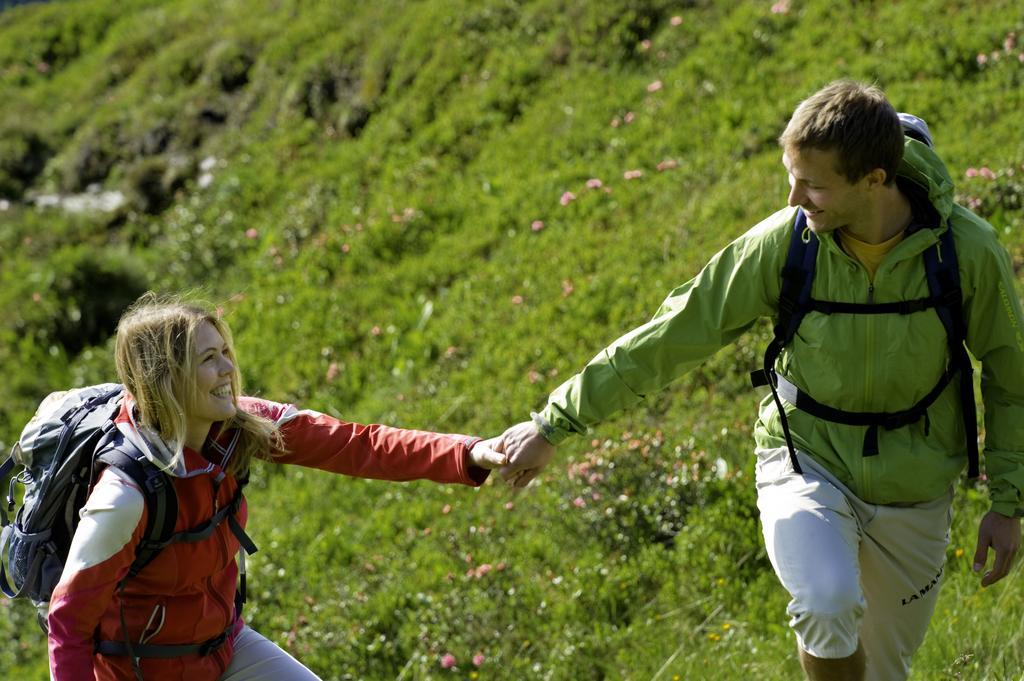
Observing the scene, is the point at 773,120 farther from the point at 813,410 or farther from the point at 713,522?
the point at 813,410

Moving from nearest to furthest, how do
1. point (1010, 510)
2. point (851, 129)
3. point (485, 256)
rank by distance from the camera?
1. point (851, 129)
2. point (1010, 510)
3. point (485, 256)

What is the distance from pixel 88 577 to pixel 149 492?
329 millimetres

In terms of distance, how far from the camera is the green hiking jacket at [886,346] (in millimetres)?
3973

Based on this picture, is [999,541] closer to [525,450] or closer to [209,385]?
[525,450]

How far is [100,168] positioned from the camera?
686 inches

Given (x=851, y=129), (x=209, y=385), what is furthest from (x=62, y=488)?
(x=851, y=129)

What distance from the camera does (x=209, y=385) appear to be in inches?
170

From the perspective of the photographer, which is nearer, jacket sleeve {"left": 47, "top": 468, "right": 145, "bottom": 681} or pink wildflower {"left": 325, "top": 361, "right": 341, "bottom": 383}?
jacket sleeve {"left": 47, "top": 468, "right": 145, "bottom": 681}

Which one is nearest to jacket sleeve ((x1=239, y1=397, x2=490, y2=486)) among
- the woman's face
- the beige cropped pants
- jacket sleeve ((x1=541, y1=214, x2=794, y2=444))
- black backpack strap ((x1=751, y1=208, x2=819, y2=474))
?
the woman's face

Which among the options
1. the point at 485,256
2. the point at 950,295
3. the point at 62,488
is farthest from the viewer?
the point at 485,256

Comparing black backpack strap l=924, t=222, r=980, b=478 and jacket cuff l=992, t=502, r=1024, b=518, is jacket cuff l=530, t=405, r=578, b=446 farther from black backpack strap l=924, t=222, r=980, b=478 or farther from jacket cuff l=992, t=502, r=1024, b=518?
jacket cuff l=992, t=502, r=1024, b=518

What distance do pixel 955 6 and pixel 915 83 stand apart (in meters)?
1.26

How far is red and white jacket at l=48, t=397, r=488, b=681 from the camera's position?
152 inches

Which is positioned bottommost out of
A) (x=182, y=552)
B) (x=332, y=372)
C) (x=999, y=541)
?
(x=332, y=372)
